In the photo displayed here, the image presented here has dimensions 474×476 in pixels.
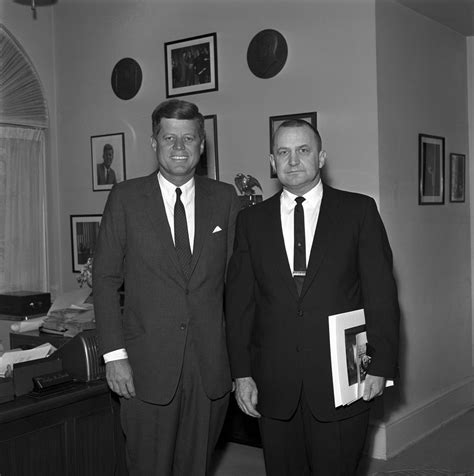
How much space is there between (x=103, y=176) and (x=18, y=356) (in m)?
2.72

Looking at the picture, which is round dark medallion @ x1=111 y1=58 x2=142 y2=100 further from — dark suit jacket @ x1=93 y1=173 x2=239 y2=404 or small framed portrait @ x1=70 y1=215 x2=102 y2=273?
dark suit jacket @ x1=93 y1=173 x2=239 y2=404

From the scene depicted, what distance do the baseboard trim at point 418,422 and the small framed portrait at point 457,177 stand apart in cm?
143

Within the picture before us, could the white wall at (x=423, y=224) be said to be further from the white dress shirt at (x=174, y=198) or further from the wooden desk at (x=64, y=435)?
the wooden desk at (x=64, y=435)

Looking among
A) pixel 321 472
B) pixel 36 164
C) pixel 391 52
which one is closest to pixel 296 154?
pixel 321 472

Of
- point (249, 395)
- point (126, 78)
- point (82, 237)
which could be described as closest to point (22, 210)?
point (82, 237)

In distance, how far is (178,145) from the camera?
2705 millimetres

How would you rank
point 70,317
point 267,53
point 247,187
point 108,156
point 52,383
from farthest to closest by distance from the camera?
point 108,156
point 267,53
point 247,187
point 70,317
point 52,383

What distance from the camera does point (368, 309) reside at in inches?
99.4

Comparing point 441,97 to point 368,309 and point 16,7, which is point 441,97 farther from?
point 16,7

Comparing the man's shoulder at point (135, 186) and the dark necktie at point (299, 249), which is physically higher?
the man's shoulder at point (135, 186)

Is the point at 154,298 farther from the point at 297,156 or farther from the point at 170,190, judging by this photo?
the point at 297,156

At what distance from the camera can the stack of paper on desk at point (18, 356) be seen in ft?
9.50

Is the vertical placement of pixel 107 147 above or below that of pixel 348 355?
above

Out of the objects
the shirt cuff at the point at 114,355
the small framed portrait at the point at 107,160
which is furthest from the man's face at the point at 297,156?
the small framed portrait at the point at 107,160
